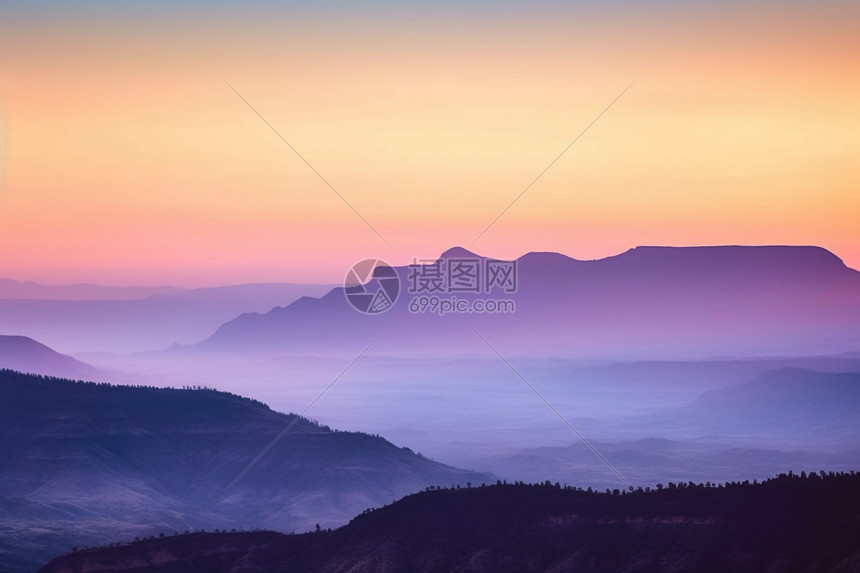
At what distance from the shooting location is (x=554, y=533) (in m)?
126

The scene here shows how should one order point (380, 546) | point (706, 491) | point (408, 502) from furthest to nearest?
point (408, 502)
point (380, 546)
point (706, 491)

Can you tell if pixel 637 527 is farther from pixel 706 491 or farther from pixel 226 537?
pixel 226 537

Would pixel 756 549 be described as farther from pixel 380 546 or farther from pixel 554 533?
pixel 380 546

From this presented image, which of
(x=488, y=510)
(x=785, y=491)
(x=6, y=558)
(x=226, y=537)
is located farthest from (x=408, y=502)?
(x=6, y=558)

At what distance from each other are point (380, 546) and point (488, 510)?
38.9ft

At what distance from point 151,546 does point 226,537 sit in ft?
26.7

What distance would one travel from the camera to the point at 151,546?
144875 millimetres

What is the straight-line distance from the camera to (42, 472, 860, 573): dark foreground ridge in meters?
109

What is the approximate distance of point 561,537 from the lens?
124 meters

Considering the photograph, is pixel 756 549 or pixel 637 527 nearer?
pixel 756 549

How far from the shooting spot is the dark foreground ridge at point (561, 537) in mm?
109188

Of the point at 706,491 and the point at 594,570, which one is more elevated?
the point at 706,491

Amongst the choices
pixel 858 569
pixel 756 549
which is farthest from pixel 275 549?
pixel 858 569

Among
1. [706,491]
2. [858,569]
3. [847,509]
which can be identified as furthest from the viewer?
[706,491]
